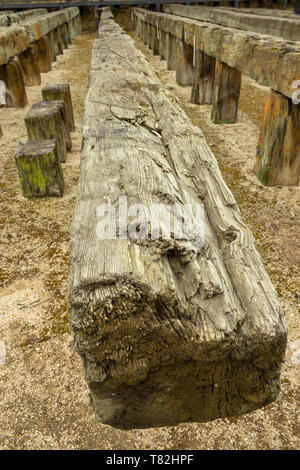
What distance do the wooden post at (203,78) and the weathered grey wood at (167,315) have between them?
4.31 metres

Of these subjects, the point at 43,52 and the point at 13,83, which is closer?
the point at 13,83

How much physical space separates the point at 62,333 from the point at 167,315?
113 centimetres

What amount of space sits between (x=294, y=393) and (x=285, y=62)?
232 cm

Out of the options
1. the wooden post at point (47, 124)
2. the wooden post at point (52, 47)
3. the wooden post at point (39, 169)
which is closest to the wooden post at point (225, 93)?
the wooden post at point (47, 124)

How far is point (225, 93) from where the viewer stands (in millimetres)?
4465

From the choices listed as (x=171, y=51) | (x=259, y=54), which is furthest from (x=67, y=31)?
(x=259, y=54)

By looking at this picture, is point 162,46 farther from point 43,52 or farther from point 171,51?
point 43,52

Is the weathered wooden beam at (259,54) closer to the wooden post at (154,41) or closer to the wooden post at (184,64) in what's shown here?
the wooden post at (184,64)

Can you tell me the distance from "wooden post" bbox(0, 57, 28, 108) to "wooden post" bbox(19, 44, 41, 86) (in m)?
1.49

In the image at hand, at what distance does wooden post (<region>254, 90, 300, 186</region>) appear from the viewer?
283 centimetres

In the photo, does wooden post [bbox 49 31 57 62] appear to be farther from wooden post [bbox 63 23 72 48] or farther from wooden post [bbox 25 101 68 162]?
wooden post [bbox 25 101 68 162]

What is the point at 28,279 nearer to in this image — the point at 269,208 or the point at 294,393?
A: the point at 294,393

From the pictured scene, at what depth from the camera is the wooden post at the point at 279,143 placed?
283 centimetres

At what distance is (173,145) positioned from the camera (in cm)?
187
